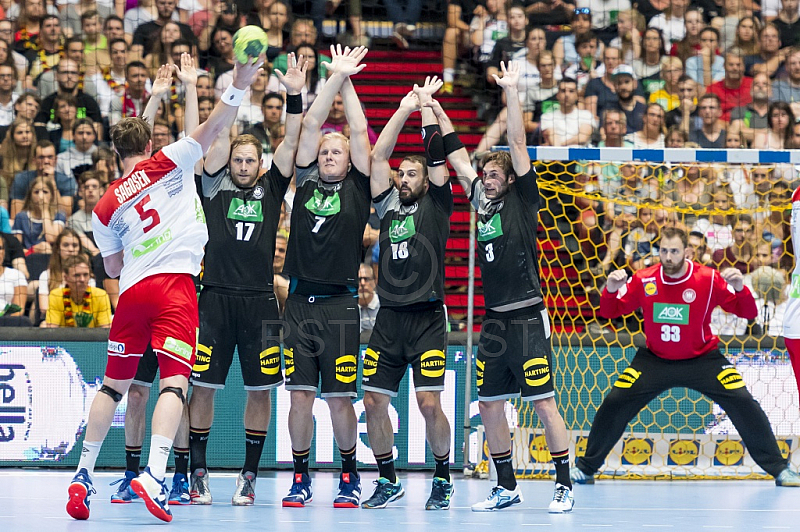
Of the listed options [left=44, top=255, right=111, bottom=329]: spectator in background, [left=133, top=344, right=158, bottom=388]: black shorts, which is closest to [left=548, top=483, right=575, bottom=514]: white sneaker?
[left=133, top=344, right=158, bottom=388]: black shorts

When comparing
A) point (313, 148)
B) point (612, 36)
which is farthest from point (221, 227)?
point (612, 36)

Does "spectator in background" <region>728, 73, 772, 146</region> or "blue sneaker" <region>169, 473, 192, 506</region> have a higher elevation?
"spectator in background" <region>728, 73, 772, 146</region>

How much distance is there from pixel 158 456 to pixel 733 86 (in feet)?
30.2

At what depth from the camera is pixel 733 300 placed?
864cm

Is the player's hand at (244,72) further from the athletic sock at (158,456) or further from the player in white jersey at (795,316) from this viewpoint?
the player in white jersey at (795,316)

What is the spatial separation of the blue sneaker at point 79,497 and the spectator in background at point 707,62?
30.0ft

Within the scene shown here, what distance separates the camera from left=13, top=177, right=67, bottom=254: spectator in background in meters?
10.6

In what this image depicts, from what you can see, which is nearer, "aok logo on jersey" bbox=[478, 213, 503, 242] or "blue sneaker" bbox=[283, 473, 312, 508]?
"blue sneaker" bbox=[283, 473, 312, 508]

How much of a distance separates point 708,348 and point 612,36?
5.48 meters

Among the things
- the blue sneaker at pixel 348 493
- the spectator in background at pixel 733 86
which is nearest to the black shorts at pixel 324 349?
the blue sneaker at pixel 348 493

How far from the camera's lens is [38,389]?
30.2ft

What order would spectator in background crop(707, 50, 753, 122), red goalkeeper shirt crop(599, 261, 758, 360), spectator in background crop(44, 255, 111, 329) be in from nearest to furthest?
red goalkeeper shirt crop(599, 261, 758, 360) → spectator in background crop(44, 255, 111, 329) → spectator in background crop(707, 50, 753, 122)

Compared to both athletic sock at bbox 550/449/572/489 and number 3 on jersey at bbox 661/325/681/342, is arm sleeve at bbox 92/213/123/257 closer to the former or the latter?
athletic sock at bbox 550/449/572/489

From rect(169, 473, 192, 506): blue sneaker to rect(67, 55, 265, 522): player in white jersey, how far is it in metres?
0.94
